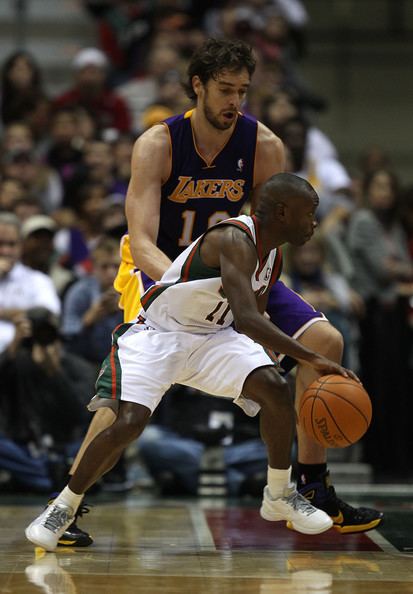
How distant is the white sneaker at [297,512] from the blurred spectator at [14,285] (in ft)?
10.9

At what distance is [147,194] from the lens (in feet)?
17.4

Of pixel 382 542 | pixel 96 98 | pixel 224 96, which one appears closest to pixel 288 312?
pixel 224 96

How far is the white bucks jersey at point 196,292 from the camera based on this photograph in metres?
4.90

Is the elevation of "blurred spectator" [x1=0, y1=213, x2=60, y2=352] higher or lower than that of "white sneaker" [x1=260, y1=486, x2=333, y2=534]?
higher

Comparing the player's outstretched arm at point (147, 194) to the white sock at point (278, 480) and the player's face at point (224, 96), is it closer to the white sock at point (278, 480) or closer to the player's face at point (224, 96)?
the player's face at point (224, 96)

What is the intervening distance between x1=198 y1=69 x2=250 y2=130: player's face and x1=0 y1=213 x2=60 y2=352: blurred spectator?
3.08 meters

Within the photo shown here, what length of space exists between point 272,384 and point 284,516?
24.5 inches

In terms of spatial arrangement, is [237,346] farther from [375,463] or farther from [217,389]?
[375,463]

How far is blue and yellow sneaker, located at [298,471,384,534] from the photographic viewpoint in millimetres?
5355

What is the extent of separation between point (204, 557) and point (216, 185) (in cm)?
169

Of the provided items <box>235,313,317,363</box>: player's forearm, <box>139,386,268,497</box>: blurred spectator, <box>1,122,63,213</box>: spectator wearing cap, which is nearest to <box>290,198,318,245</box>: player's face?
<box>235,313,317,363</box>: player's forearm

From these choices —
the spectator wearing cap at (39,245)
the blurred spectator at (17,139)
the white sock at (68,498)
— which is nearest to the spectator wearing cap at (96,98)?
the blurred spectator at (17,139)

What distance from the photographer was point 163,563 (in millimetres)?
4734

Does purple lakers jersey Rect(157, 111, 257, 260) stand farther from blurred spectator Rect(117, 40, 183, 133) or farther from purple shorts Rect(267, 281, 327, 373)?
blurred spectator Rect(117, 40, 183, 133)
